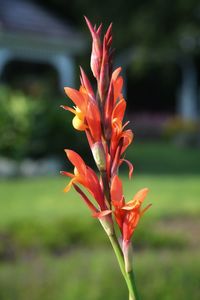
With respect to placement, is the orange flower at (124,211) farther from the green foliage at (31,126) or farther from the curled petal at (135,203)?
the green foliage at (31,126)

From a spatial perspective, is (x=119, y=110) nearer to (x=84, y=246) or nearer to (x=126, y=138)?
(x=126, y=138)

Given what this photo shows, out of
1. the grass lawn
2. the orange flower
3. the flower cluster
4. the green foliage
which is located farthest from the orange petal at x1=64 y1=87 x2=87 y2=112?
the green foliage

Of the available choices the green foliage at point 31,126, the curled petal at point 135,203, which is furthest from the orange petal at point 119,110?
the green foliage at point 31,126

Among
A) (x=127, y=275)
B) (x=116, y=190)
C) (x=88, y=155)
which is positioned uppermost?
(x=116, y=190)

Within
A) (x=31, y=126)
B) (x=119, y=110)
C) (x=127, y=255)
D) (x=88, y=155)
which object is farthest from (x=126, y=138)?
(x=88, y=155)

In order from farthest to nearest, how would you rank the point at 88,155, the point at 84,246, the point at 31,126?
1. the point at 88,155
2. the point at 31,126
3. the point at 84,246

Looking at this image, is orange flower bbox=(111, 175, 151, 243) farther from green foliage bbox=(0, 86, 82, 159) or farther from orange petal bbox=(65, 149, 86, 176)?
green foliage bbox=(0, 86, 82, 159)

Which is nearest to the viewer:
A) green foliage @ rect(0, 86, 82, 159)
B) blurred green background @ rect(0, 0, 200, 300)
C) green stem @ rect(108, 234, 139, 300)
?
green stem @ rect(108, 234, 139, 300)
